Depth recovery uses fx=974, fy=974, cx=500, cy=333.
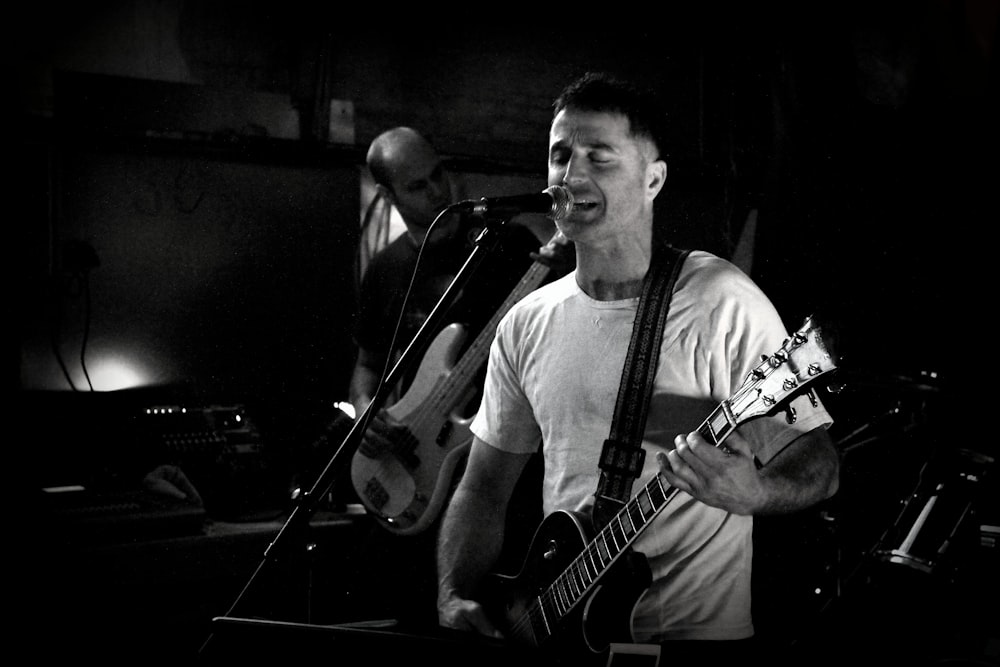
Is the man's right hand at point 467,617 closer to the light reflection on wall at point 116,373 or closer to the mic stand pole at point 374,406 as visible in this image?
the mic stand pole at point 374,406

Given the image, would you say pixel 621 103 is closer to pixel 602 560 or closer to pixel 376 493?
pixel 602 560

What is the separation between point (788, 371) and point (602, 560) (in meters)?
0.52

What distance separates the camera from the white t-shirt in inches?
75.0

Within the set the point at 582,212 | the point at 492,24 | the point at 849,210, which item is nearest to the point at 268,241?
the point at 492,24

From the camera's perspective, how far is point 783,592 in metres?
2.08

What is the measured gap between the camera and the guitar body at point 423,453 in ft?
8.27

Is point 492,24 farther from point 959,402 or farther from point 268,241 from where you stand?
point 959,402

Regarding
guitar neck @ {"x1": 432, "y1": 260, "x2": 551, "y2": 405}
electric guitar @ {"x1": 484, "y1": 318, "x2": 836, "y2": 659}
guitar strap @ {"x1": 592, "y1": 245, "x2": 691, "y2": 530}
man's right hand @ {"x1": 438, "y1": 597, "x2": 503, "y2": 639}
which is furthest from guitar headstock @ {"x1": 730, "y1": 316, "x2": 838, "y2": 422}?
guitar neck @ {"x1": 432, "y1": 260, "x2": 551, "y2": 405}

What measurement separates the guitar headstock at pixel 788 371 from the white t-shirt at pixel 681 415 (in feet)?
0.62

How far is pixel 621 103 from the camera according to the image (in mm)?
2148

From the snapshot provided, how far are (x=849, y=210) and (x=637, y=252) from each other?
491 mm

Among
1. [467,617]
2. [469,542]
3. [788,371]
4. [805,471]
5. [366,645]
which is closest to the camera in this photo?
[366,645]

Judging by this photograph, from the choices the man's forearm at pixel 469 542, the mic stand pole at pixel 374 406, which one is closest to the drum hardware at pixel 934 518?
the man's forearm at pixel 469 542

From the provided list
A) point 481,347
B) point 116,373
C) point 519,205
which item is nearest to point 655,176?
point 519,205
